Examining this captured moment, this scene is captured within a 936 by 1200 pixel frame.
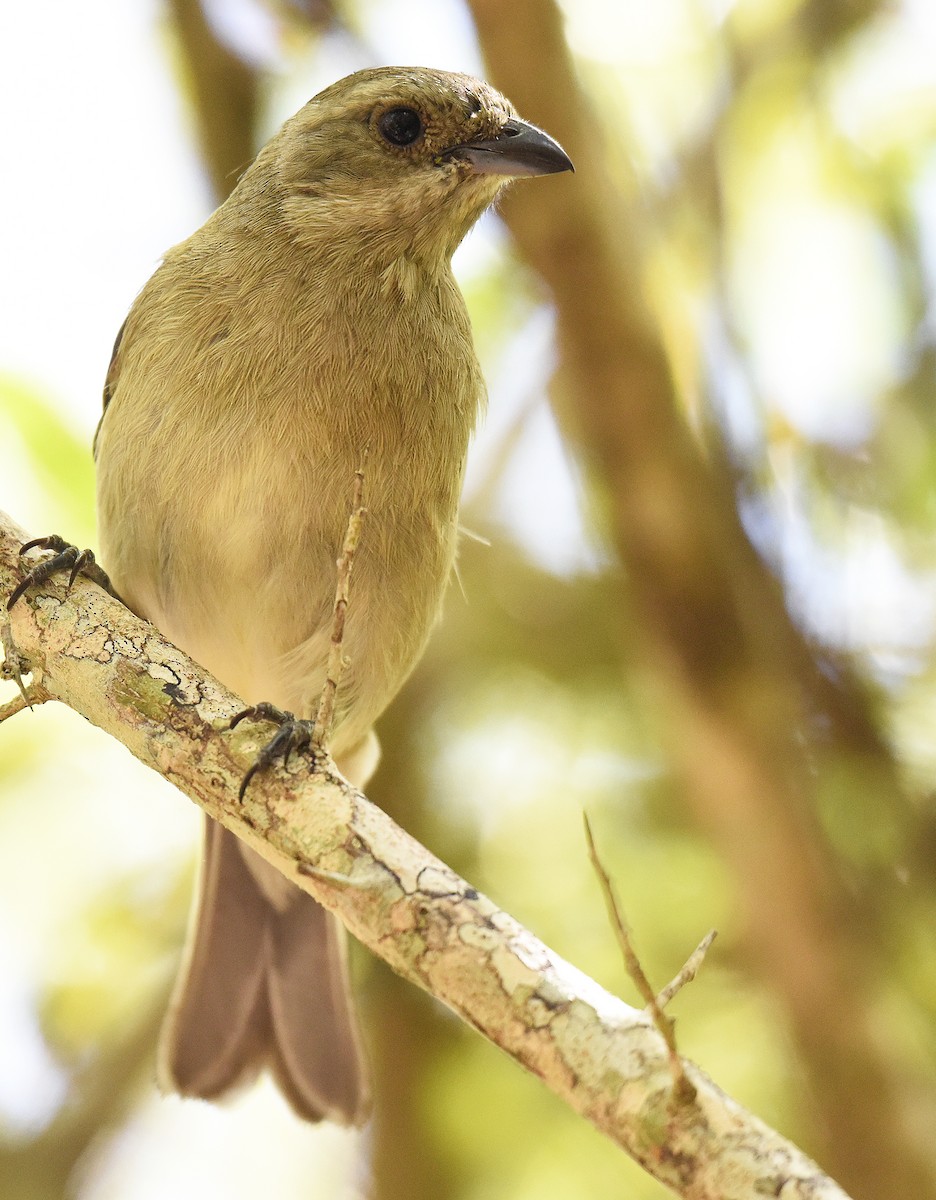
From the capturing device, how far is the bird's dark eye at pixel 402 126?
3.08 meters

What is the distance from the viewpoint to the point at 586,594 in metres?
4.12

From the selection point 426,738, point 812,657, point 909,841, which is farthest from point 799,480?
point 426,738

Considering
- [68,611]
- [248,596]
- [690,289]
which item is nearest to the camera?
[68,611]

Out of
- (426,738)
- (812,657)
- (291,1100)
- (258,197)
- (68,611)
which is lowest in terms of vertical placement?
(291,1100)

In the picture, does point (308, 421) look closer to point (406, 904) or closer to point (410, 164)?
point (410, 164)

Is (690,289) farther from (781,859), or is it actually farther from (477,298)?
(781,859)

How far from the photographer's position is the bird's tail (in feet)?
10.8

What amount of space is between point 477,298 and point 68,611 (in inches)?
90.7

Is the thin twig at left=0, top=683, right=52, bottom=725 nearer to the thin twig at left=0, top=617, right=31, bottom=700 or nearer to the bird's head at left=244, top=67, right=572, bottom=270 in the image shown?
the thin twig at left=0, top=617, right=31, bottom=700

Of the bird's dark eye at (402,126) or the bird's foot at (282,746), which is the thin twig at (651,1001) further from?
the bird's dark eye at (402,126)

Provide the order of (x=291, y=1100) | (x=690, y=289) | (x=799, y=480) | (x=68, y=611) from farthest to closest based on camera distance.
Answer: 1. (x=690, y=289)
2. (x=799, y=480)
3. (x=291, y=1100)
4. (x=68, y=611)

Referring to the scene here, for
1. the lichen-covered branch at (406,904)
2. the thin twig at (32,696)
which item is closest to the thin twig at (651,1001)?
the lichen-covered branch at (406,904)

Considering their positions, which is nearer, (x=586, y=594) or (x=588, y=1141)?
(x=588, y=1141)

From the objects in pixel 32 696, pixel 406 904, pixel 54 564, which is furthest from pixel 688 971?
pixel 54 564
